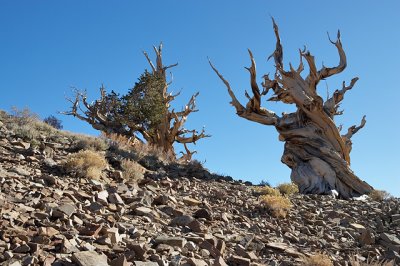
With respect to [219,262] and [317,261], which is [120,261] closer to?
[219,262]

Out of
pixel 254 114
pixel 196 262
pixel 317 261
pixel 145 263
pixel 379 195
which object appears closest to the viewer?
pixel 145 263

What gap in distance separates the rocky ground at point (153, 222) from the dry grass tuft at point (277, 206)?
0.56 feet

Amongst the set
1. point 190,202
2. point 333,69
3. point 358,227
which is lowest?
point 358,227

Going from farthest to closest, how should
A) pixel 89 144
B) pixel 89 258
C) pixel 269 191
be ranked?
1. pixel 89 144
2. pixel 269 191
3. pixel 89 258

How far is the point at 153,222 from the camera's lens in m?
5.61

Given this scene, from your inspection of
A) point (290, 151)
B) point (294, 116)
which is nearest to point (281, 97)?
point (294, 116)

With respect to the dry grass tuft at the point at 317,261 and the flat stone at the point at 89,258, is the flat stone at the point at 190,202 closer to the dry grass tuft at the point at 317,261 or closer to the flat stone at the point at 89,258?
the dry grass tuft at the point at 317,261

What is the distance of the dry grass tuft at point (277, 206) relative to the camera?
7.51m

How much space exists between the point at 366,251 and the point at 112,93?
55.2 ft

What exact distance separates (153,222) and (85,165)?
226 cm

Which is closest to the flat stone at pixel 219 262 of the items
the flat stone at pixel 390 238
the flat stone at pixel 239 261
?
the flat stone at pixel 239 261

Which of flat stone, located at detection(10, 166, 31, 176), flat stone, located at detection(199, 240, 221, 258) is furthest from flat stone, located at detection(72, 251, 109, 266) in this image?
flat stone, located at detection(10, 166, 31, 176)

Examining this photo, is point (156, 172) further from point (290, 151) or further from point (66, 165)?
point (290, 151)

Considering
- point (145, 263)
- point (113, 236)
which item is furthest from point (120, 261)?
point (113, 236)
